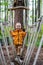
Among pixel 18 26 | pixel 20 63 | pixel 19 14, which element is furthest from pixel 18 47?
pixel 19 14

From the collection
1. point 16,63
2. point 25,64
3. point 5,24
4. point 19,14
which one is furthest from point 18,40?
point 19,14

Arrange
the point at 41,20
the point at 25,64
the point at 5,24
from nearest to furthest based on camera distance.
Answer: the point at 25,64
the point at 41,20
the point at 5,24

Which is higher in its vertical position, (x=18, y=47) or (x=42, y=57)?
(x=18, y=47)

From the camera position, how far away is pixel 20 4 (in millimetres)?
4285

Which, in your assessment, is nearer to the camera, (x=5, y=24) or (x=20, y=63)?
(x=20, y=63)

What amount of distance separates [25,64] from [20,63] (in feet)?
0.63

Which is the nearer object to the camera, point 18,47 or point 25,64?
point 25,64

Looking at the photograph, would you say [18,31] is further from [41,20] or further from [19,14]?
[19,14]

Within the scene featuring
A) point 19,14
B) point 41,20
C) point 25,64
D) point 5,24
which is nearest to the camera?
point 25,64

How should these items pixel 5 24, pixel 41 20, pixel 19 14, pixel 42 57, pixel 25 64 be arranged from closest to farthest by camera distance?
1. pixel 25 64
2. pixel 41 20
3. pixel 5 24
4. pixel 42 57
5. pixel 19 14

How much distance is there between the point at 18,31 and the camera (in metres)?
3.85

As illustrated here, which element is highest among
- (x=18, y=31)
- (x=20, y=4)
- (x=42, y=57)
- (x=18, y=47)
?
(x=20, y=4)

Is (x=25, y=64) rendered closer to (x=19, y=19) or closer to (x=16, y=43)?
(x=16, y=43)

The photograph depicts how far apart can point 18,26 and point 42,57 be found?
0.81 metres
